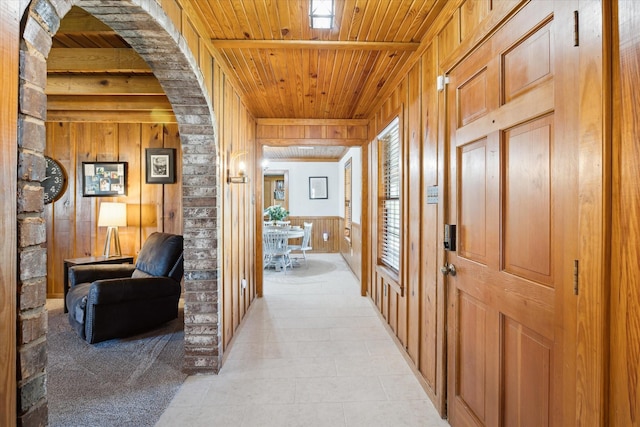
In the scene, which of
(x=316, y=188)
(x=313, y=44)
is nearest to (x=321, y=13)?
(x=313, y=44)

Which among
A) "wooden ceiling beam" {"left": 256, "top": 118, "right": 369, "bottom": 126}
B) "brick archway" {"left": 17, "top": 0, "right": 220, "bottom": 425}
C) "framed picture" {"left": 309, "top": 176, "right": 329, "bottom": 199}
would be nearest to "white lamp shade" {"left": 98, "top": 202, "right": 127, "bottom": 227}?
"wooden ceiling beam" {"left": 256, "top": 118, "right": 369, "bottom": 126}

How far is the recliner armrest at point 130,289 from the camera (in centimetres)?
275

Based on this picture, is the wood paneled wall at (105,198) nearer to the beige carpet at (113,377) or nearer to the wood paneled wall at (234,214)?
the wood paneled wall at (234,214)

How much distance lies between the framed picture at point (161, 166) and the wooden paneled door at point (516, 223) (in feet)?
11.8

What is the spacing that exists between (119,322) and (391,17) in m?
3.34

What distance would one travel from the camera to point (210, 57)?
229cm

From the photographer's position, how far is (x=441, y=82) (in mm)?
1912

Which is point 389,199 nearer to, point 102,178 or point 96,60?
point 96,60

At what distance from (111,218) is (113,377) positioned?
7.29 feet

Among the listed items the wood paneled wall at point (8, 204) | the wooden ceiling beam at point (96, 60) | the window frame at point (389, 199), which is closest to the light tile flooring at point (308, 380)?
the window frame at point (389, 199)

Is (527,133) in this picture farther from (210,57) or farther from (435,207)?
(210,57)

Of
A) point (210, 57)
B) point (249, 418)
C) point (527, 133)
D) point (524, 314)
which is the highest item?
point (210, 57)

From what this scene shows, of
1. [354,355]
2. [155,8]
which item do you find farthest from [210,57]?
[354,355]

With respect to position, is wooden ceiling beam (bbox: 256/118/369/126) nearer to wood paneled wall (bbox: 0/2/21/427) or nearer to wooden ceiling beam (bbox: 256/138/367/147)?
wooden ceiling beam (bbox: 256/138/367/147)
